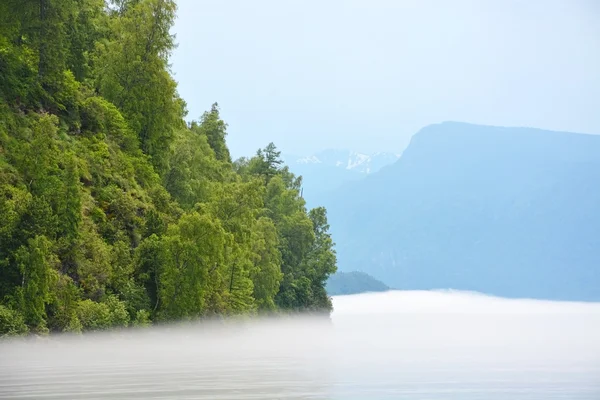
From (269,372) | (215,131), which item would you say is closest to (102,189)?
(269,372)

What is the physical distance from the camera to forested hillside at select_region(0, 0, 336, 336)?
43.2 m

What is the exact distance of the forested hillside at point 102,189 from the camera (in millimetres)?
43250

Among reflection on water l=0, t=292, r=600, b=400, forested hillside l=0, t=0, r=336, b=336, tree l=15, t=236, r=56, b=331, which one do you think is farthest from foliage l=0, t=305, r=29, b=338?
reflection on water l=0, t=292, r=600, b=400

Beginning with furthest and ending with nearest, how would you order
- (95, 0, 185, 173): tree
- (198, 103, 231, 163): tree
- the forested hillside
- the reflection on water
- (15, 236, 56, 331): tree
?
(198, 103, 231, 163): tree
(95, 0, 185, 173): tree
the forested hillside
(15, 236, 56, 331): tree
the reflection on water

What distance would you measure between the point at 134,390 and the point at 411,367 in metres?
15.4

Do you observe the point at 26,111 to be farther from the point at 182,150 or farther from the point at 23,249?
the point at 182,150

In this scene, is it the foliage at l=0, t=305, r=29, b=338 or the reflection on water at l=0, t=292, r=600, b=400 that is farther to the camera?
the foliage at l=0, t=305, r=29, b=338

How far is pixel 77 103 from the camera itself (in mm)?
61438

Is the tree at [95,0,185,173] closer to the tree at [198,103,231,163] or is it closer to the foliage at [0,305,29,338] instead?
the foliage at [0,305,29,338]

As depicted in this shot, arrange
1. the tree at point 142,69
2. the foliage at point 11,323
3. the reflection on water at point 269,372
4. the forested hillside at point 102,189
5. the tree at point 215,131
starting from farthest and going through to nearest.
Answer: the tree at point 215,131 → the tree at point 142,69 → the forested hillside at point 102,189 → the foliage at point 11,323 → the reflection on water at point 269,372

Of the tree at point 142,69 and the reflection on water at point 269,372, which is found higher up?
the tree at point 142,69

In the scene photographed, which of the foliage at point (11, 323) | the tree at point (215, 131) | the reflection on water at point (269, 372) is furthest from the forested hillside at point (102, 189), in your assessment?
the tree at point (215, 131)

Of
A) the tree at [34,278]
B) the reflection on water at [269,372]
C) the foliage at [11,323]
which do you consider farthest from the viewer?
the tree at [34,278]

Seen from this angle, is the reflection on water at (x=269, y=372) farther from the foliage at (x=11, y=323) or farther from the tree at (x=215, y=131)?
the tree at (x=215, y=131)
